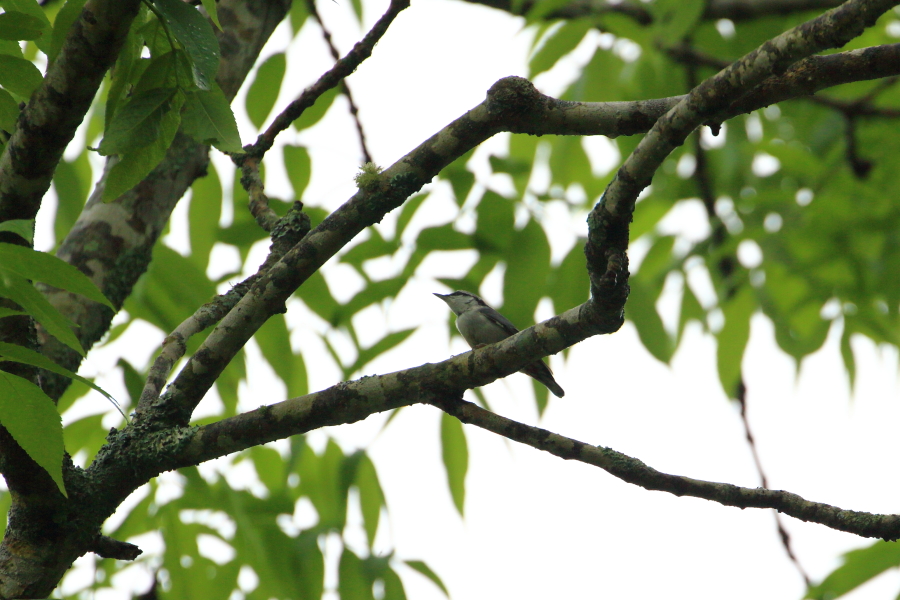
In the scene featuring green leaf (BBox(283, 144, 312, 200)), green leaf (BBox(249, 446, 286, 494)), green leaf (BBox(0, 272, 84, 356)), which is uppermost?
green leaf (BBox(283, 144, 312, 200))

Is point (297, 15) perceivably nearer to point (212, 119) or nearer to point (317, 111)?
point (317, 111)

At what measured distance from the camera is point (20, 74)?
7.38ft

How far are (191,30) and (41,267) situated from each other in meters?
0.70

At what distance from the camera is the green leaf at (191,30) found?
2.01 metres

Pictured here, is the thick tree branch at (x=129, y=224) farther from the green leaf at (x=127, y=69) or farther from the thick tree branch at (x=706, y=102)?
the thick tree branch at (x=706, y=102)

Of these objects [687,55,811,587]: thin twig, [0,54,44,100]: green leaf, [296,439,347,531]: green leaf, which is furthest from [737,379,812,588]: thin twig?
[0,54,44,100]: green leaf

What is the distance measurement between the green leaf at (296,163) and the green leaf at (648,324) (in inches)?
82.1

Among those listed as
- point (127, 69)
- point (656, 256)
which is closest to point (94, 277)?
point (127, 69)

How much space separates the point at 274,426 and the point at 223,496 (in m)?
2.05

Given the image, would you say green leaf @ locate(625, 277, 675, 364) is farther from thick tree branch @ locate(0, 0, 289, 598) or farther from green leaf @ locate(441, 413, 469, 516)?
thick tree branch @ locate(0, 0, 289, 598)

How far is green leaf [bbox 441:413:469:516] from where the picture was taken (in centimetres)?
442

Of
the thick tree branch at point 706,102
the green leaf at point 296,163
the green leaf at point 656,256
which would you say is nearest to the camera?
the thick tree branch at point 706,102

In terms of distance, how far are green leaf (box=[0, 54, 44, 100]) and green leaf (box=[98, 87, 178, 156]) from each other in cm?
24

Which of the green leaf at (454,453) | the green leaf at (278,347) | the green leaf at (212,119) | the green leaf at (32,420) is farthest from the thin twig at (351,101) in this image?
the green leaf at (32,420)
